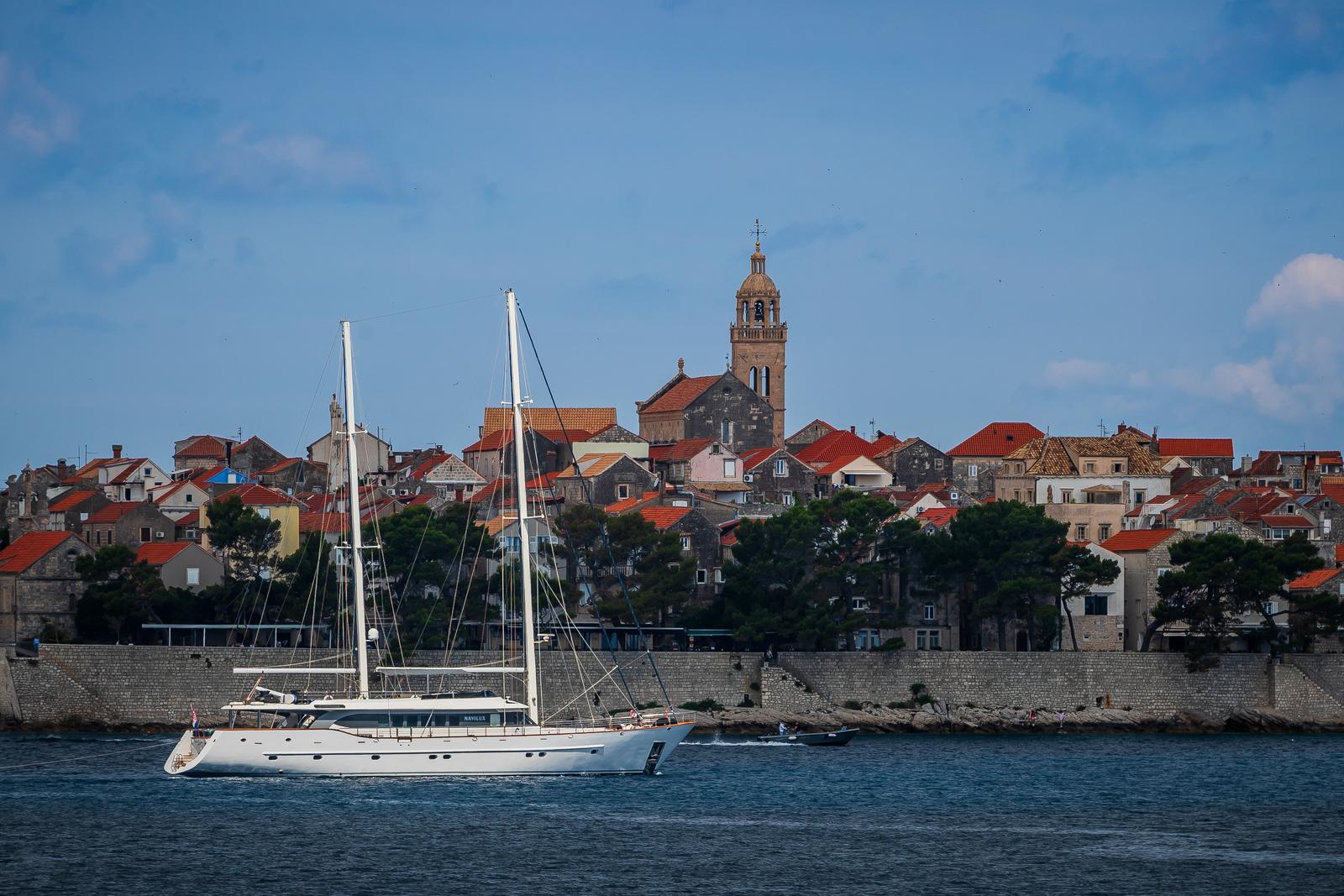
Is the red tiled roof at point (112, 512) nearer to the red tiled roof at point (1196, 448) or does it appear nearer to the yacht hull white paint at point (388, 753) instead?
the yacht hull white paint at point (388, 753)

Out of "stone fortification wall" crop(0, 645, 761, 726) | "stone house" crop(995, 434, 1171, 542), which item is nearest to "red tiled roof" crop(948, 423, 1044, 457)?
"stone house" crop(995, 434, 1171, 542)

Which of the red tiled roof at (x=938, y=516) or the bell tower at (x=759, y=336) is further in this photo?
the bell tower at (x=759, y=336)

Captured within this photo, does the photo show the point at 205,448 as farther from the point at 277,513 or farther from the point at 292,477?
the point at 277,513

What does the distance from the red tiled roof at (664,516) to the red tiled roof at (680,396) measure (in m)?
27.3

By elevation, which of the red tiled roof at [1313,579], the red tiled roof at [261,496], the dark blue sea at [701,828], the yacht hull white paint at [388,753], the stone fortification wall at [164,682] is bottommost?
the dark blue sea at [701,828]

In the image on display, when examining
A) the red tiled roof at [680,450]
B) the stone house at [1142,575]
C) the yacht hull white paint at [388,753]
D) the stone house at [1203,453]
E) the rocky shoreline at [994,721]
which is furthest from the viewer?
the stone house at [1203,453]

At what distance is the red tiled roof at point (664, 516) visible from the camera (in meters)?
86.3

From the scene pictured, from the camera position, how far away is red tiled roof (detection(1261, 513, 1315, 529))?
96875 millimetres

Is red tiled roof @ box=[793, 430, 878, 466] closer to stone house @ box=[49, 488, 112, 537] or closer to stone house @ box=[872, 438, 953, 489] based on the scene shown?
stone house @ box=[872, 438, 953, 489]

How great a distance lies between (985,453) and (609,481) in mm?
28041

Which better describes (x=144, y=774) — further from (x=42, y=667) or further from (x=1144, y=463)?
(x=1144, y=463)

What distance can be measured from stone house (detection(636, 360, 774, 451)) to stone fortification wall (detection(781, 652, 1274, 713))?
36.9m

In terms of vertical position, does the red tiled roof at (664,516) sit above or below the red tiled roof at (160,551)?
above

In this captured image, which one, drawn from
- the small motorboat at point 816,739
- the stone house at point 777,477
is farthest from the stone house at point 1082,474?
the small motorboat at point 816,739
